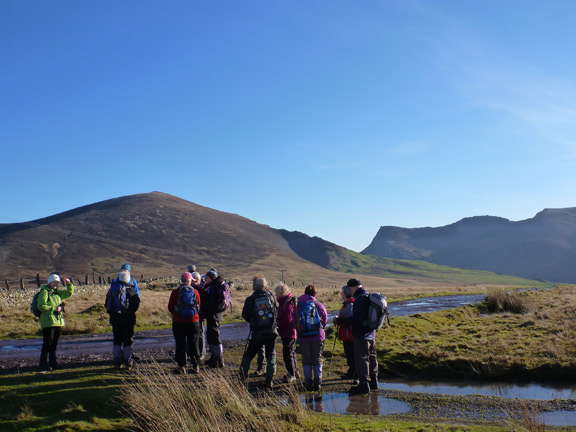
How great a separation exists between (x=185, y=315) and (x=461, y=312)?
17879 mm

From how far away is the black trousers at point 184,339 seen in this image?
10047mm

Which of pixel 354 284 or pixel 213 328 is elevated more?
pixel 354 284

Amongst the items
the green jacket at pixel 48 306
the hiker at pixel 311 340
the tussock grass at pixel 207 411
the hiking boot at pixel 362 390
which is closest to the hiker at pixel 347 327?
the hiker at pixel 311 340

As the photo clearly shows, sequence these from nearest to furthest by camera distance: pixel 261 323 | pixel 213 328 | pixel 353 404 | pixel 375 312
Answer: pixel 353 404
pixel 375 312
pixel 261 323
pixel 213 328

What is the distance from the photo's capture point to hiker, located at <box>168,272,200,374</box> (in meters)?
9.98

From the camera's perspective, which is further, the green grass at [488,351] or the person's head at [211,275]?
the person's head at [211,275]

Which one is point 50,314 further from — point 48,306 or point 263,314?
point 263,314

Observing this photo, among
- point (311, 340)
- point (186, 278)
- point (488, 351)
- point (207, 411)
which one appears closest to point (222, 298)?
point (186, 278)

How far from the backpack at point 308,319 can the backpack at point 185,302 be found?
2325 millimetres

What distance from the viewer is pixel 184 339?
10.2m

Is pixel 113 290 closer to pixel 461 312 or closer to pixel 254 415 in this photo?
pixel 254 415

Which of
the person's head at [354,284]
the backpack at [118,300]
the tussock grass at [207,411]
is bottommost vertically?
the tussock grass at [207,411]

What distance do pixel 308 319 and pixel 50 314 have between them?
19.1 ft

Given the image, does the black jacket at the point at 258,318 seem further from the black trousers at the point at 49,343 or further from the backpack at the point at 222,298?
the black trousers at the point at 49,343
